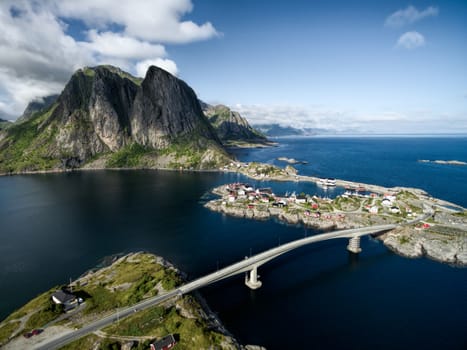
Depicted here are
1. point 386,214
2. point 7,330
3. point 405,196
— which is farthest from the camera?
point 405,196

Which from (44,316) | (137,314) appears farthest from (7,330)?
(137,314)

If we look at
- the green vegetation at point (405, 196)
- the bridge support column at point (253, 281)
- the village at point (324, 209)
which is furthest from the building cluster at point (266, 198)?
the bridge support column at point (253, 281)

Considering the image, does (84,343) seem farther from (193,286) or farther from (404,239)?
(404,239)

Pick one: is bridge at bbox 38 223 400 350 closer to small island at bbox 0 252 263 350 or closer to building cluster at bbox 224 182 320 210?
small island at bbox 0 252 263 350

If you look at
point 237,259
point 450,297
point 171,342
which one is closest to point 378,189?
point 450,297

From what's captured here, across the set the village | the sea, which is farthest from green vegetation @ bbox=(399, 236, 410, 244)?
the village

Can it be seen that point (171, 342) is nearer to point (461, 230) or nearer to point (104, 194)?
point (461, 230)
